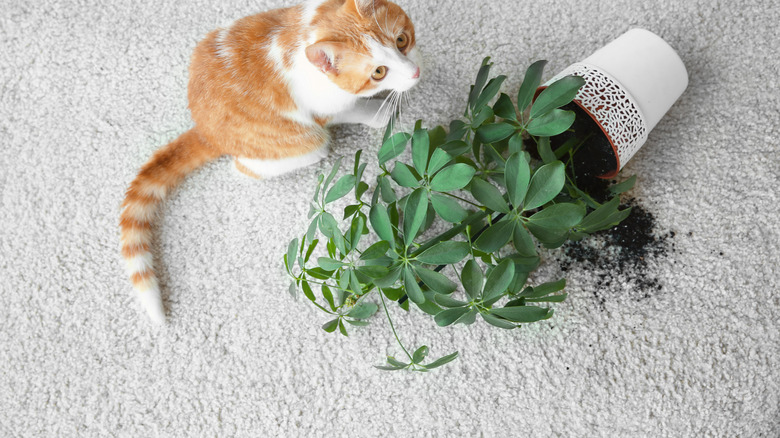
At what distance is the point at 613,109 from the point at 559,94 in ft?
0.58

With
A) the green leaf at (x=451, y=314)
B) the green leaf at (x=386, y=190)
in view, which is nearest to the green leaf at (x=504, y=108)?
the green leaf at (x=386, y=190)

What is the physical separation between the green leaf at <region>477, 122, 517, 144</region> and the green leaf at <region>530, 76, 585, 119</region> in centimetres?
6

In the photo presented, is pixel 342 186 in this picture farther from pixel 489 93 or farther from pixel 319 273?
pixel 489 93

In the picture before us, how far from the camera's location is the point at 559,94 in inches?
Answer: 34.1

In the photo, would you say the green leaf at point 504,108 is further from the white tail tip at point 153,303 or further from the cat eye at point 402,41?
the white tail tip at point 153,303

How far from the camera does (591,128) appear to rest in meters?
1.06

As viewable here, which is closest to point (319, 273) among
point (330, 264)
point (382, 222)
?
point (330, 264)

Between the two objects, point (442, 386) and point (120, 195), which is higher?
point (120, 195)

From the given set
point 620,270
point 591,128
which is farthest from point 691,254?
point 591,128

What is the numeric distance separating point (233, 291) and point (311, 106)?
18.4 inches

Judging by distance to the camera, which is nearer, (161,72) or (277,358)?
(277,358)

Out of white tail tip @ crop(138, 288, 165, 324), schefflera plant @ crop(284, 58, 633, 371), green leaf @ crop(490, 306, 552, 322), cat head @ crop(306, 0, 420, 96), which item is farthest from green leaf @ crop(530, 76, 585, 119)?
white tail tip @ crop(138, 288, 165, 324)

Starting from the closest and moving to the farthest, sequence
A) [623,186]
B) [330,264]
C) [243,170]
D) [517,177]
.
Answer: [517,177] → [330,264] → [623,186] → [243,170]

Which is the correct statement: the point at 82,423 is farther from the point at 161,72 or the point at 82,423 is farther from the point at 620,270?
the point at 620,270
